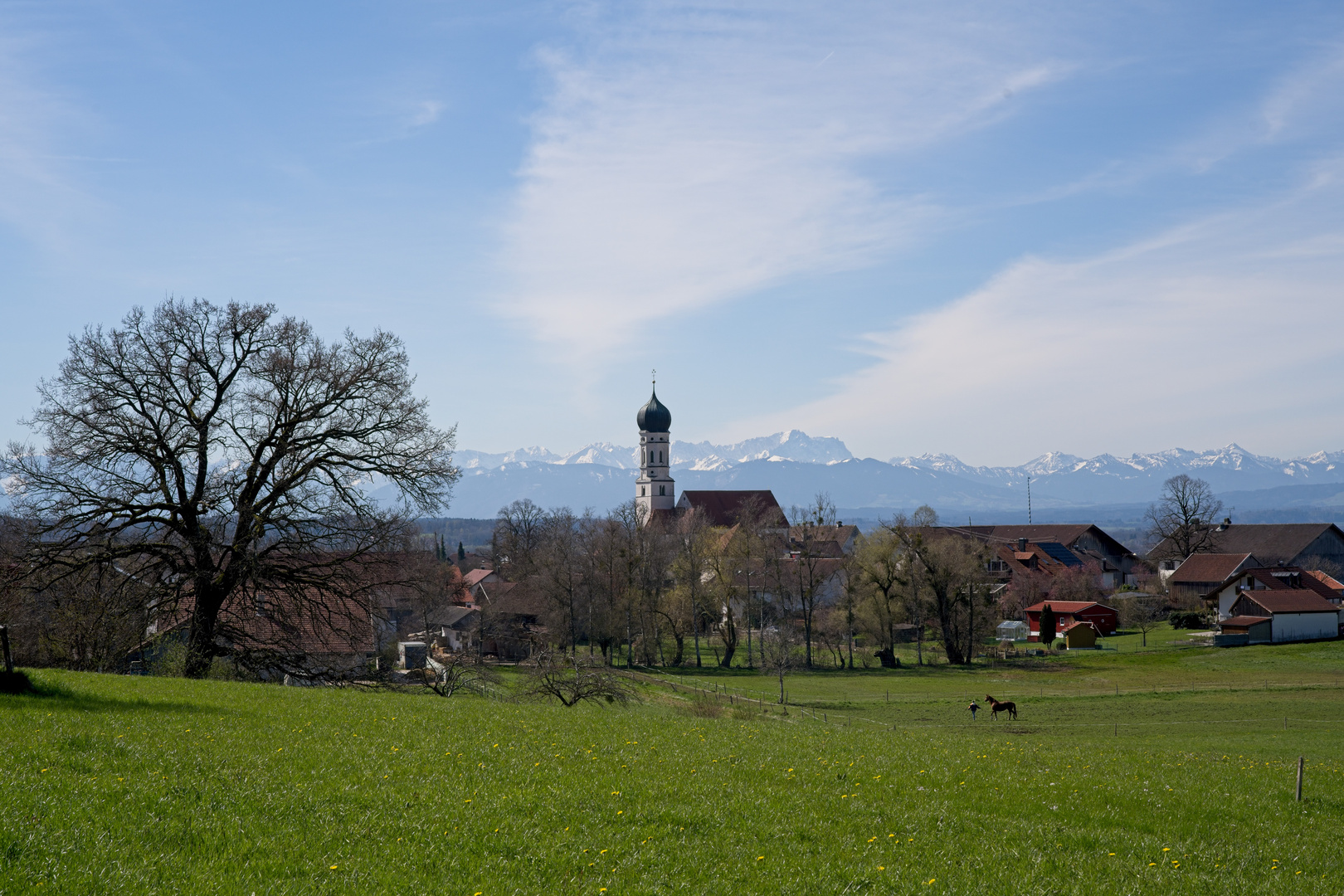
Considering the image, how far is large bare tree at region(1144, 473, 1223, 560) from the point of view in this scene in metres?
107

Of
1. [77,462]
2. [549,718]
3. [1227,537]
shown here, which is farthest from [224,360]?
[1227,537]

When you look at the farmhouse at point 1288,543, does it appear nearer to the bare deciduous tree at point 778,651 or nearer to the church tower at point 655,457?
the bare deciduous tree at point 778,651

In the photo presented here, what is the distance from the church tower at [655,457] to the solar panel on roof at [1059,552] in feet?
203

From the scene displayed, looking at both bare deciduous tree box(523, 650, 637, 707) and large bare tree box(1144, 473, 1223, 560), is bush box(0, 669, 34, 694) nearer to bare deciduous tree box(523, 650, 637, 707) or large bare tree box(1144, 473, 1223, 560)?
bare deciduous tree box(523, 650, 637, 707)

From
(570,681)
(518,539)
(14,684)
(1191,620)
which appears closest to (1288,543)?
(1191,620)

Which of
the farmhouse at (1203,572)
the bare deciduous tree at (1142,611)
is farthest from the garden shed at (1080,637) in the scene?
the farmhouse at (1203,572)

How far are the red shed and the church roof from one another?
268ft

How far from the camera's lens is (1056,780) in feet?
48.7

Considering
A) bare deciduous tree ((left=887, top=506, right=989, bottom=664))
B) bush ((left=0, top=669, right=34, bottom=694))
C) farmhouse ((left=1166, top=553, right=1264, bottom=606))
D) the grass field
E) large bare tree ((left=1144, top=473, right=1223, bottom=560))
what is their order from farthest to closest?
large bare tree ((left=1144, top=473, right=1223, bottom=560)), farmhouse ((left=1166, top=553, right=1264, bottom=606)), bare deciduous tree ((left=887, top=506, right=989, bottom=664)), bush ((left=0, top=669, right=34, bottom=694)), the grass field

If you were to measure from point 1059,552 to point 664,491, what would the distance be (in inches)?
2642

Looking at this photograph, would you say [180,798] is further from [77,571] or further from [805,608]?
[805,608]

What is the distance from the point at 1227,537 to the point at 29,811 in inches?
4940

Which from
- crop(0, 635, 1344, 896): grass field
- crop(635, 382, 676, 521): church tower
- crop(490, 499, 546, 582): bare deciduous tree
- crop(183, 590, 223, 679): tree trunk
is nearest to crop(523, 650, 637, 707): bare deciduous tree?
crop(0, 635, 1344, 896): grass field

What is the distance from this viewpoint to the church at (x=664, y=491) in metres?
146
